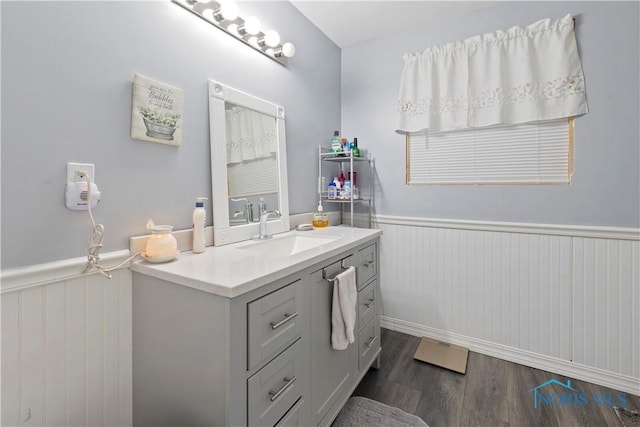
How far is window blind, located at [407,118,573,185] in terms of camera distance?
183 centimetres

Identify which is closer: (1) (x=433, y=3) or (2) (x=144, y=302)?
(2) (x=144, y=302)

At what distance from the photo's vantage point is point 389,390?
171cm

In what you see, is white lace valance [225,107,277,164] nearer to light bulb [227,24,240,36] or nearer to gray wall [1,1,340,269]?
gray wall [1,1,340,269]

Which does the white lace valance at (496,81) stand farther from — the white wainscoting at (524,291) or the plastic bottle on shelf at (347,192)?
the white wainscoting at (524,291)

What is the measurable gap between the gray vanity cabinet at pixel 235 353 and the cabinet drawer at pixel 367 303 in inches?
13.2

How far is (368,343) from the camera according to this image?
176 centimetres

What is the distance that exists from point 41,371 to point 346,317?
1.08m

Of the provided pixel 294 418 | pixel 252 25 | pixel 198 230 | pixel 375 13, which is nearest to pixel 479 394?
pixel 294 418

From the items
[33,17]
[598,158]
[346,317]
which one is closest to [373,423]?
[346,317]

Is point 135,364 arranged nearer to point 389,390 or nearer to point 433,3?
point 389,390

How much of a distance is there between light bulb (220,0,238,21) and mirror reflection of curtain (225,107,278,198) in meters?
0.42

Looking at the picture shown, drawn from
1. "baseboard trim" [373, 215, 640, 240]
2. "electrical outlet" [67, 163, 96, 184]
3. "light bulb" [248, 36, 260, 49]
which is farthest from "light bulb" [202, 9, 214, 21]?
"baseboard trim" [373, 215, 640, 240]

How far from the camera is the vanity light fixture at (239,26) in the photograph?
1.36m

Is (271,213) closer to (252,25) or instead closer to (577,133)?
(252,25)
